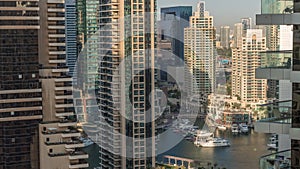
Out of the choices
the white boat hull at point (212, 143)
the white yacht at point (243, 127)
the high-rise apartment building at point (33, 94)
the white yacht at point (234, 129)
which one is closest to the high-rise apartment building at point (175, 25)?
the high-rise apartment building at point (33, 94)

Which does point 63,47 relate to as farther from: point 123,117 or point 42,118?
point 123,117

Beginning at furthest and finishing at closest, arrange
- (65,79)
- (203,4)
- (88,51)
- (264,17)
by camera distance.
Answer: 1. (203,4)
2. (88,51)
3. (65,79)
4. (264,17)

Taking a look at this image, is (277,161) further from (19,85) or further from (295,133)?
(19,85)

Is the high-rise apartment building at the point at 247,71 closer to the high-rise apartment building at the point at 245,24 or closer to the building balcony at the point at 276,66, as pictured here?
the high-rise apartment building at the point at 245,24

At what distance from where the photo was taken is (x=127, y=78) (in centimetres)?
584

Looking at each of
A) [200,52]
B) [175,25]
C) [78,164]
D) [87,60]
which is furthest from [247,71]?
[78,164]

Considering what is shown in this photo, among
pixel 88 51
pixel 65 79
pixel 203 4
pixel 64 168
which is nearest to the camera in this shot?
pixel 64 168

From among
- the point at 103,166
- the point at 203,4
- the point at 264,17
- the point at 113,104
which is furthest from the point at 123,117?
the point at 264,17

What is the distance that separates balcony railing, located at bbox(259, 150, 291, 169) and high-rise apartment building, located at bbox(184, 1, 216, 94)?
4.20m

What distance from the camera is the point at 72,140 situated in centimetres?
398

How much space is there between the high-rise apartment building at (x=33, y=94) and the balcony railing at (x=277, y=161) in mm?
2595

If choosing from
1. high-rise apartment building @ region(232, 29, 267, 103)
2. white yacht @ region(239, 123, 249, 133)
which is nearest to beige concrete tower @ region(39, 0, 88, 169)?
high-rise apartment building @ region(232, 29, 267, 103)

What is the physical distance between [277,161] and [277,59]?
0.24m

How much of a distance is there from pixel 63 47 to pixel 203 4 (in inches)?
97.5
